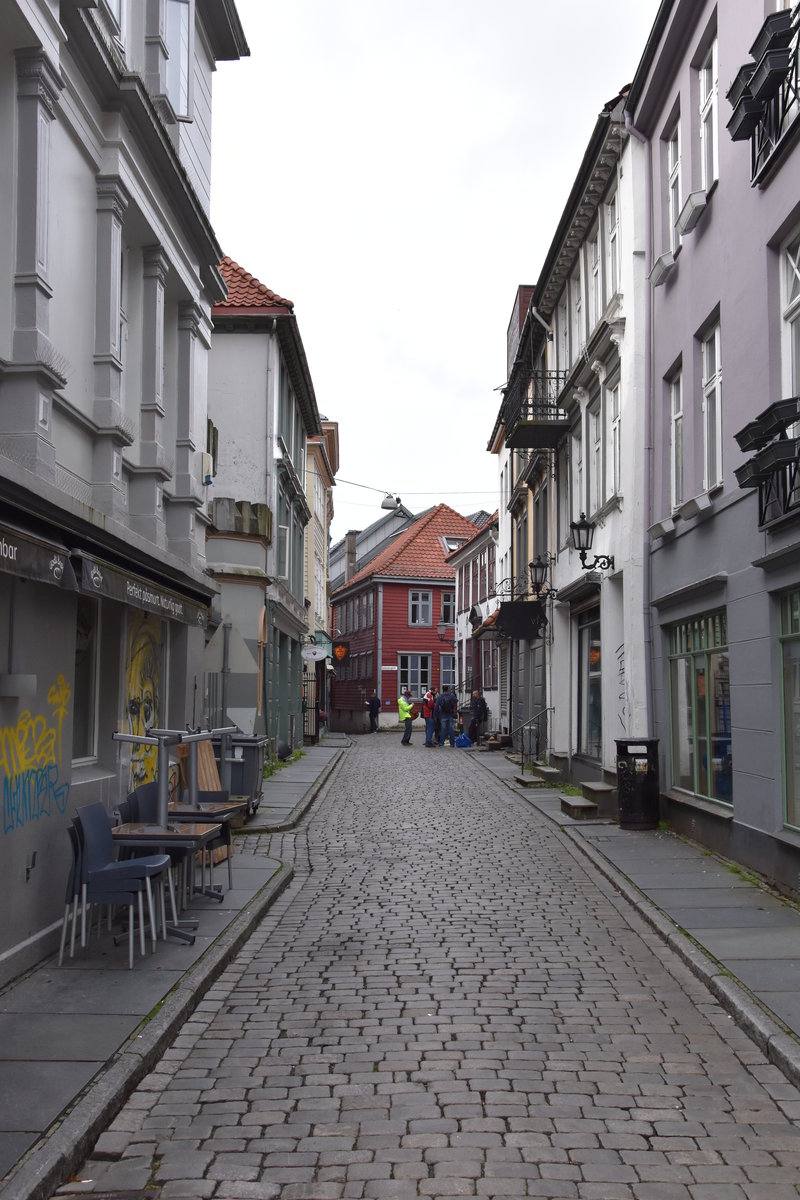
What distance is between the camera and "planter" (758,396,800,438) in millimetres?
9375

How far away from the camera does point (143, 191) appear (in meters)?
11.2

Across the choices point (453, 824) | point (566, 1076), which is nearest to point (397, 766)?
point (453, 824)

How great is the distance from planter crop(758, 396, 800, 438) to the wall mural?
19.3 ft

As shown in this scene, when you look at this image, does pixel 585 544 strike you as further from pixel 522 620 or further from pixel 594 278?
pixel 522 620

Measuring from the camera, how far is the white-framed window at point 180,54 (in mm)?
12961

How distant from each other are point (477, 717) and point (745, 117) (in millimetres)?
27474

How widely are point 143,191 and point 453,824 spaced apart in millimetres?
8949

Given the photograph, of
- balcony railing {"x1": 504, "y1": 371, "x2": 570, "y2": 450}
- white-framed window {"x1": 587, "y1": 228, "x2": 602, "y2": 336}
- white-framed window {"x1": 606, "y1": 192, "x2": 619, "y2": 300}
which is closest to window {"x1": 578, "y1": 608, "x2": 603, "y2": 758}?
balcony railing {"x1": 504, "y1": 371, "x2": 570, "y2": 450}

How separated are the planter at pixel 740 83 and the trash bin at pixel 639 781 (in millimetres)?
7253

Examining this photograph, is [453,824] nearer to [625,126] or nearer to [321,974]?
[321,974]

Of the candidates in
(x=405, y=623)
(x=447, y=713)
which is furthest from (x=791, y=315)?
(x=405, y=623)

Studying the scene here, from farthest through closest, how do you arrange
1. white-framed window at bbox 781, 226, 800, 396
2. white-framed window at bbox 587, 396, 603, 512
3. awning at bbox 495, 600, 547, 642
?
awning at bbox 495, 600, 547, 642 < white-framed window at bbox 587, 396, 603, 512 < white-framed window at bbox 781, 226, 800, 396

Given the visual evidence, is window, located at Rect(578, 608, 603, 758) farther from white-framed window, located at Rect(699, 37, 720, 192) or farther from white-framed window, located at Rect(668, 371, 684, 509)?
white-framed window, located at Rect(699, 37, 720, 192)

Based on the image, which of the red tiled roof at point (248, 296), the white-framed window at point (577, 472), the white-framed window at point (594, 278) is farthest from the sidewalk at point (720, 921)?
the red tiled roof at point (248, 296)
